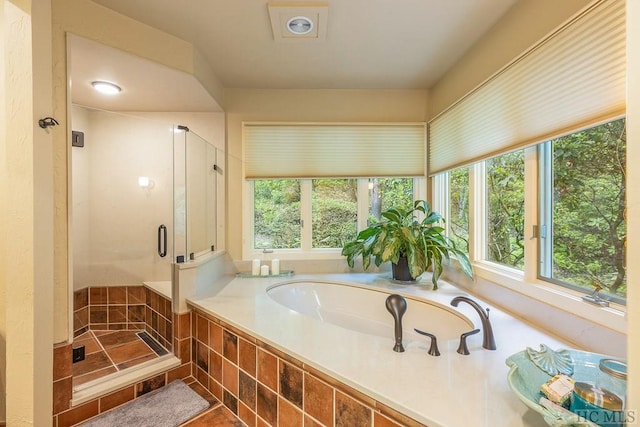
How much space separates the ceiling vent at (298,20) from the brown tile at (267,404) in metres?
1.94

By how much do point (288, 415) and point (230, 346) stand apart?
0.49 m

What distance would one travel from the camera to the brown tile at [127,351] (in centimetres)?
179

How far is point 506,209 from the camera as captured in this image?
1696mm

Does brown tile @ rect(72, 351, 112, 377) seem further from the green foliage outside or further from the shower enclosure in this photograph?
the green foliage outside

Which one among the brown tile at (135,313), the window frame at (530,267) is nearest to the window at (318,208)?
the window frame at (530,267)

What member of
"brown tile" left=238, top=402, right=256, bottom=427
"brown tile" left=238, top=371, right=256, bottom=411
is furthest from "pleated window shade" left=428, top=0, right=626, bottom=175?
"brown tile" left=238, top=402, right=256, bottom=427

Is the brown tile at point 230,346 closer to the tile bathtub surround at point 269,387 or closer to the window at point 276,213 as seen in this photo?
the tile bathtub surround at point 269,387

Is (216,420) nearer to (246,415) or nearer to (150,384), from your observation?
(246,415)

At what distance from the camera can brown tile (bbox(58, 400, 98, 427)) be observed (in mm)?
1327

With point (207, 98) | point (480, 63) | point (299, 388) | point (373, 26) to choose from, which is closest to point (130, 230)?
point (207, 98)

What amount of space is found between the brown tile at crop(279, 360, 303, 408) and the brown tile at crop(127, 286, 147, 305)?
69.0 inches

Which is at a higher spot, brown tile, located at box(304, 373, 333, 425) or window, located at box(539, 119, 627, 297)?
window, located at box(539, 119, 627, 297)

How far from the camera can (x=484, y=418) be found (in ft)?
2.45

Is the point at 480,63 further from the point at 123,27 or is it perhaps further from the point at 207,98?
the point at 123,27
